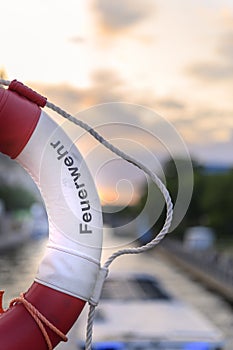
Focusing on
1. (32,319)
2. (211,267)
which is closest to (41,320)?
(32,319)

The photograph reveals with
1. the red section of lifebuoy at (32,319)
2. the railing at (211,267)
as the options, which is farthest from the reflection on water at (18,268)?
the red section of lifebuoy at (32,319)

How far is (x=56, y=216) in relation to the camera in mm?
3117

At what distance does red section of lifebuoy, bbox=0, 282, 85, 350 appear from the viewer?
3.00 m

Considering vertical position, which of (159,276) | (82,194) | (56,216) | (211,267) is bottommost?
(159,276)

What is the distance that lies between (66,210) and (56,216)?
0.06m

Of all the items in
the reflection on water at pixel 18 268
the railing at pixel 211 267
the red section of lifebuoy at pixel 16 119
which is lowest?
the reflection on water at pixel 18 268

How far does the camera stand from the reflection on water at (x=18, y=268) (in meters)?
19.6

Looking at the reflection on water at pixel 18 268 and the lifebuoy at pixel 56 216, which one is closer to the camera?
the lifebuoy at pixel 56 216

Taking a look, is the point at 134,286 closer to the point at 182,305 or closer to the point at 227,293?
the point at 182,305

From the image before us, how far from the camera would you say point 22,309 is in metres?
3.07

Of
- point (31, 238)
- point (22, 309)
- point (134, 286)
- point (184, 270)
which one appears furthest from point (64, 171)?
point (31, 238)

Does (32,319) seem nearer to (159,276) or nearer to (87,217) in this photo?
(87,217)

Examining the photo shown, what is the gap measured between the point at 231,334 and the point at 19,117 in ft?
37.1

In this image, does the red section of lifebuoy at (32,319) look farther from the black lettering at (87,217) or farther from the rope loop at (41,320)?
the black lettering at (87,217)
